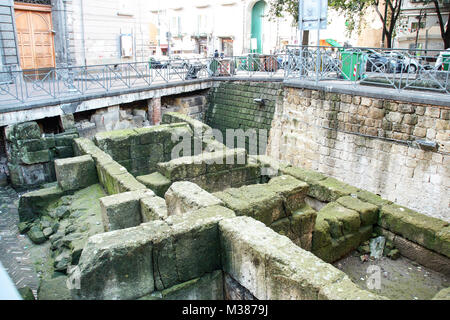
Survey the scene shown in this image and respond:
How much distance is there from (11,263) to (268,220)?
13.2ft

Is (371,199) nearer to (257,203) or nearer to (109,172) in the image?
(257,203)

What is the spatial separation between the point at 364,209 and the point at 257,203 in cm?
182

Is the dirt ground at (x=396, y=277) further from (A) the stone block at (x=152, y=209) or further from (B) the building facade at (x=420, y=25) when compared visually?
(B) the building facade at (x=420, y=25)

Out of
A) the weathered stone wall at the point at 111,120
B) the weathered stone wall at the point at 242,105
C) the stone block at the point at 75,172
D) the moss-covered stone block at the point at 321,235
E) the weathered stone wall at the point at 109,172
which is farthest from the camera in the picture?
the weathered stone wall at the point at 242,105

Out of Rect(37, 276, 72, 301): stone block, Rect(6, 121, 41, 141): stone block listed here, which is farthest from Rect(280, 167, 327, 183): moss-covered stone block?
Rect(6, 121, 41, 141): stone block

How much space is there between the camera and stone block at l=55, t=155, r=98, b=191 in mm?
7098

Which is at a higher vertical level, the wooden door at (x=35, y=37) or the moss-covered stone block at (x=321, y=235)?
the wooden door at (x=35, y=37)

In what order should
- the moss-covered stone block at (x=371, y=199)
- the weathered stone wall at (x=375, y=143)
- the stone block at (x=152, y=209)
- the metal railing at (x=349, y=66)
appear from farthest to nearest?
the metal railing at (x=349, y=66) < the weathered stone wall at (x=375, y=143) < the moss-covered stone block at (x=371, y=199) < the stone block at (x=152, y=209)

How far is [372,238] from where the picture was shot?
557 centimetres

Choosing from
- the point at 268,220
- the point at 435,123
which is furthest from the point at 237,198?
the point at 435,123

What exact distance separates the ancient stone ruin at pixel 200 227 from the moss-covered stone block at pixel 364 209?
19mm

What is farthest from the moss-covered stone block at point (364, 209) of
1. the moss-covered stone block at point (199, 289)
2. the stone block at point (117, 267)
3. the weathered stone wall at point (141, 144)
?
the weathered stone wall at point (141, 144)

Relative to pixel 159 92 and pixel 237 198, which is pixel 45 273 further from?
pixel 159 92

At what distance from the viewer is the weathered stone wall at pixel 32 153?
868 cm
